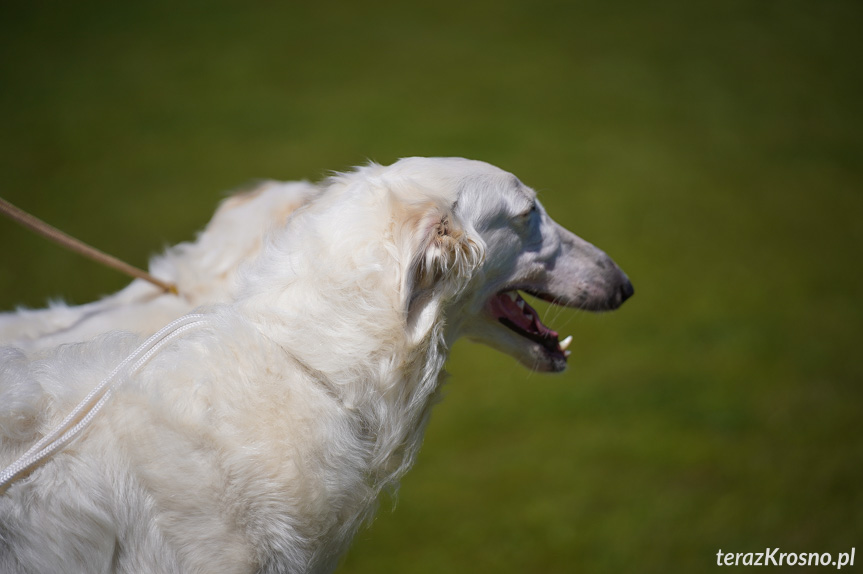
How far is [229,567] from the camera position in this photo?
5.32 feet

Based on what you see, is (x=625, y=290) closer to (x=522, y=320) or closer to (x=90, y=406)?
(x=522, y=320)

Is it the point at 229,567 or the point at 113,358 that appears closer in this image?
the point at 229,567

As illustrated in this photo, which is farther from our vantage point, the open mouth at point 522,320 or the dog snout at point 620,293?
the dog snout at point 620,293

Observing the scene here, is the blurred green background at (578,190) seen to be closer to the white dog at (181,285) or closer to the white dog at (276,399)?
the white dog at (276,399)

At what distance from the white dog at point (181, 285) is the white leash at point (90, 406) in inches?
23.6

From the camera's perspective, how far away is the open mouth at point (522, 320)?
90.7 inches

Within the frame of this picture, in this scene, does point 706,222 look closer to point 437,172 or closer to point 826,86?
point 826,86


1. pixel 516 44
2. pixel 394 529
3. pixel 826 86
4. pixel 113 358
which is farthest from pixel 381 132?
pixel 113 358

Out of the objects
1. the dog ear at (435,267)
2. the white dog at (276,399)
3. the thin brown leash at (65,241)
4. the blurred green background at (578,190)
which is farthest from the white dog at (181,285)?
the blurred green background at (578,190)

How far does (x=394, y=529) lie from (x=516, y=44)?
909 centimetres

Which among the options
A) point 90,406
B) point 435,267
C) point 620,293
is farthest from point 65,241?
point 620,293

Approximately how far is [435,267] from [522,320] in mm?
611

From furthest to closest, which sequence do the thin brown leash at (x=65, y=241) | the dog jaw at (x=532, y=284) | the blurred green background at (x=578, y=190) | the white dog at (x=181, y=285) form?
the blurred green background at (x=578, y=190) → the white dog at (x=181, y=285) → the thin brown leash at (x=65, y=241) → the dog jaw at (x=532, y=284)

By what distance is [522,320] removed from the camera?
2.36 m
